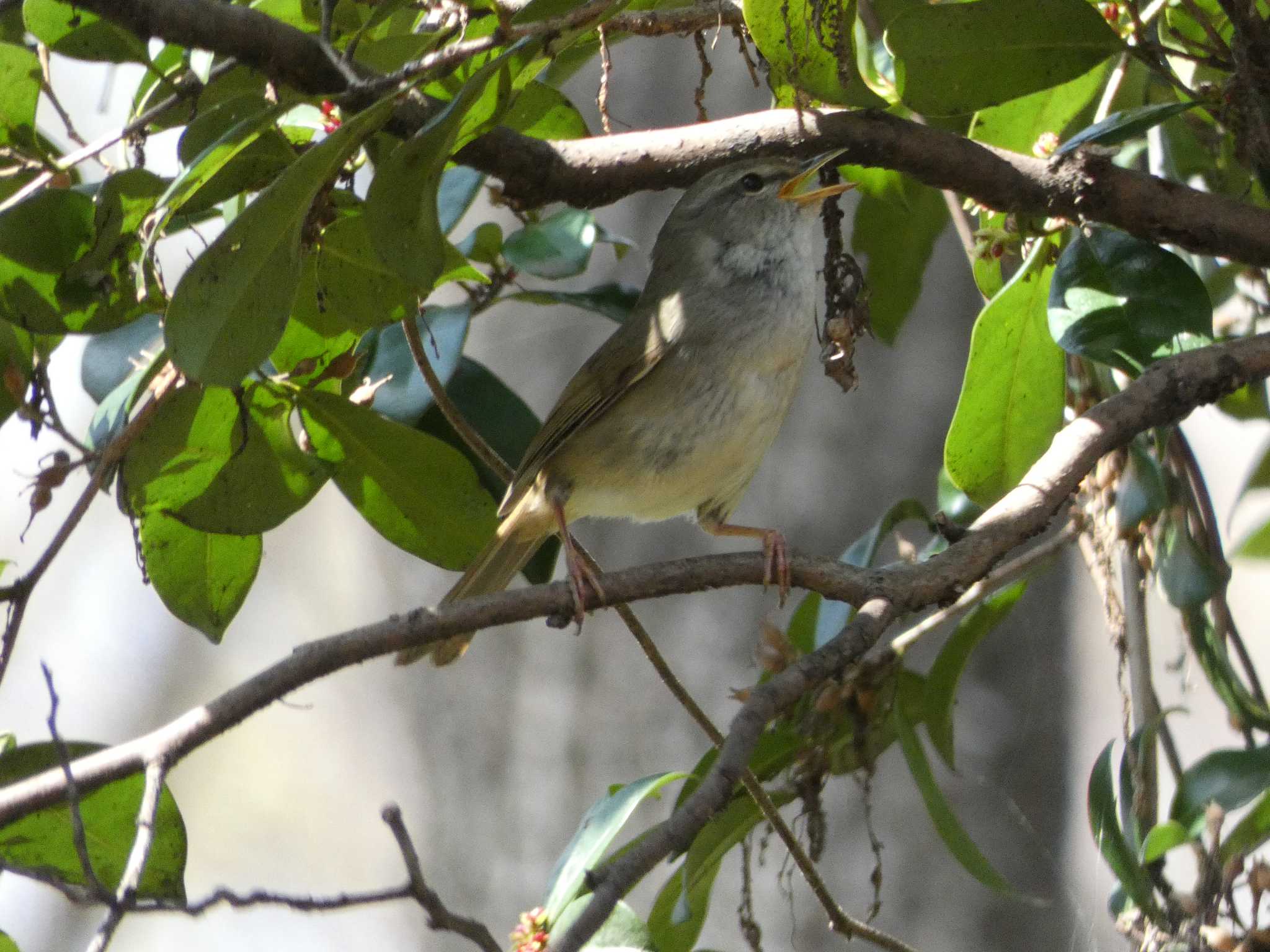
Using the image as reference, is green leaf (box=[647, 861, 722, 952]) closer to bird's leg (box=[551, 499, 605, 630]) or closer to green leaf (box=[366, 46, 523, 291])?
bird's leg (box=[551, 499, 605, 630])

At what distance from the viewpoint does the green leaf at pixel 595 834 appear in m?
2.18

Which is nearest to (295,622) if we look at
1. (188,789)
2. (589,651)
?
(188,789)

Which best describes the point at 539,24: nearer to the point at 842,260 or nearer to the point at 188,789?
the point at 842,260

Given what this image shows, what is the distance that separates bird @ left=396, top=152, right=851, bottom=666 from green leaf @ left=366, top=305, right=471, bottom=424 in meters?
0.26

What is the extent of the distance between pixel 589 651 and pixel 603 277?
1265mm

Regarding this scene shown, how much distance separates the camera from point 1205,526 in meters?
2.57

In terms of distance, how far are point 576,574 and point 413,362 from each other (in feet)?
2.11

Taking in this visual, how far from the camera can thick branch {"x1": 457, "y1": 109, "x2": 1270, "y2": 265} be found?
2.08m

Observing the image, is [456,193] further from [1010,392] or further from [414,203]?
[1010,392]

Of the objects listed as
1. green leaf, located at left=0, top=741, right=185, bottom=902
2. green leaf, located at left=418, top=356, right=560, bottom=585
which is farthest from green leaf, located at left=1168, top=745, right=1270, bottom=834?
green leaf, located at left=0, top=741, right=185, bottom=902

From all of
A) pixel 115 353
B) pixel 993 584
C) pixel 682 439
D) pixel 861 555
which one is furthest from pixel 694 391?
pixel 115 353

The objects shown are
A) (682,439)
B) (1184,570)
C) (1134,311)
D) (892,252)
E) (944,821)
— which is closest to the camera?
(1134,311)

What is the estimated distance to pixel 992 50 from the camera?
2.09m

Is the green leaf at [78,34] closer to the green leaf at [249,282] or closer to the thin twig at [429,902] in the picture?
the green leaf at [249,282]
